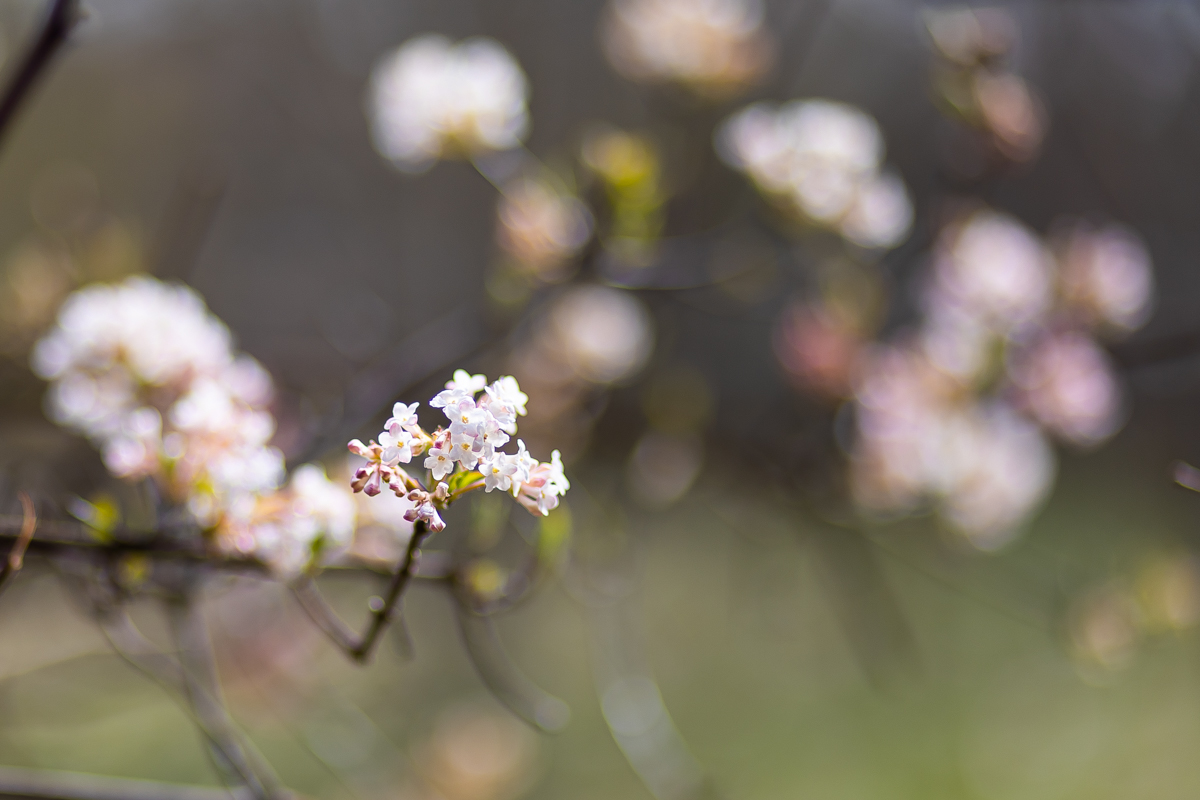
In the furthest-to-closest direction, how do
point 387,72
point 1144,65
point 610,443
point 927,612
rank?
point 927,612, point 610,443, point 1144,65, point 387,72

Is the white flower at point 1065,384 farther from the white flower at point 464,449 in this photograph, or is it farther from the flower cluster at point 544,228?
the white flower at point 464,449

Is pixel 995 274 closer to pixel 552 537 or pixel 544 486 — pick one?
pixel 552 537

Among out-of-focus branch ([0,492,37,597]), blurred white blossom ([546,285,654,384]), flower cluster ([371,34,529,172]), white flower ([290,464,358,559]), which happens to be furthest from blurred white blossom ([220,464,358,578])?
blurred white blossom ([546,285,654,384])

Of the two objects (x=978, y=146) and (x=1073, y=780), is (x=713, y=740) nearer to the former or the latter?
(x=1073, y=780)

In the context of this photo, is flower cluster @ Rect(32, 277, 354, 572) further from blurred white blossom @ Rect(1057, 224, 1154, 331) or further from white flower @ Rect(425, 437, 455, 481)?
blurred white blossom @ Rect(1057, 224, 1154, 331)

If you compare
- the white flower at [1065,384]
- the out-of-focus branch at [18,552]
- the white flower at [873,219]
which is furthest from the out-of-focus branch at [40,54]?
the white flower at [1065,384]

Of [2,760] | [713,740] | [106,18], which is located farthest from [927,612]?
[106,18]

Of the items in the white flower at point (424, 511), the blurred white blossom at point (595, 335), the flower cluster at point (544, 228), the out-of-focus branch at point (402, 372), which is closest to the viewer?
the white flower at point (424, 511)
